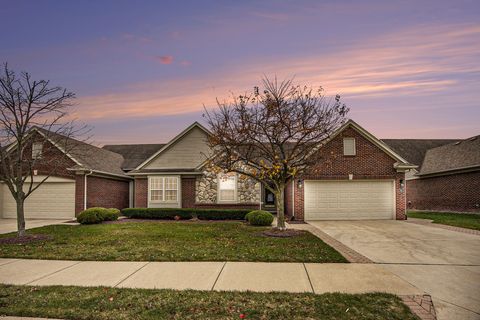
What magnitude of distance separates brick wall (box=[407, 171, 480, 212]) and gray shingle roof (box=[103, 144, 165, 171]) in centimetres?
2290

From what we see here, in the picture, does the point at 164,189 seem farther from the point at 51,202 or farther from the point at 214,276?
the point at 214,276

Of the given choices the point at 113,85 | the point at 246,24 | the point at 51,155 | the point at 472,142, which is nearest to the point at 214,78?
the point at 246,24

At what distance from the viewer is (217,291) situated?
18.5 ft

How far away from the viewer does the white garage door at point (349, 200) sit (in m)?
18.4

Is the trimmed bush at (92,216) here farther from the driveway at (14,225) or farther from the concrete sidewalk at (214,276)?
the concrete sidewalk at (214,276)

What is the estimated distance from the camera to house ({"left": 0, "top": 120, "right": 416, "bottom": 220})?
1833cm

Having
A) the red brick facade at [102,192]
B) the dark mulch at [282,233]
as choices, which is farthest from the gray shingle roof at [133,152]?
the dark mulch at [282,233]

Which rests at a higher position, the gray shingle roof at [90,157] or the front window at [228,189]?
the gray shingle roof at [90,157]

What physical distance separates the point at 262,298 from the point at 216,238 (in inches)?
248

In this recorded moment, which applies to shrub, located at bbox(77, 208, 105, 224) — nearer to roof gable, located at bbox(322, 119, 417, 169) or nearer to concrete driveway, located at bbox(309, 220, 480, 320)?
concrete driveway, located at bbox(309, 220, 480, 320)

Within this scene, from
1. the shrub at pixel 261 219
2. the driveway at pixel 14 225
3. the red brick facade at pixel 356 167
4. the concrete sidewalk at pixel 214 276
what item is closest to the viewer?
the concrete sidewalk at pixel 214 276

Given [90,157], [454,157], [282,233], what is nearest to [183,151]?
[90,157]

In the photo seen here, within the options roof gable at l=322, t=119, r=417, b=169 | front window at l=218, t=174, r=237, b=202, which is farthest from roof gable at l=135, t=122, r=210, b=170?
roof gable at l=322, t=119, r=417, b=169

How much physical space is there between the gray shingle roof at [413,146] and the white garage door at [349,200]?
11.9 metres
